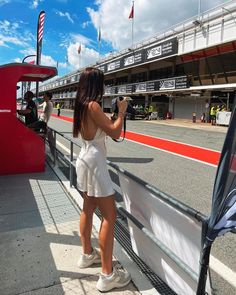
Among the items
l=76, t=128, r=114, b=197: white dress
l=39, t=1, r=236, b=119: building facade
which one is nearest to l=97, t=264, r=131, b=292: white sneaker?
l=76, t=128, r=114, b=197: white dress

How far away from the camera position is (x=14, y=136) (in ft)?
22.7

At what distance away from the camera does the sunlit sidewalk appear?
9.37 feet

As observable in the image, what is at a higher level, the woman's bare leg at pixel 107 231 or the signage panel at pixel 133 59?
the signage panel at pixel 133 59

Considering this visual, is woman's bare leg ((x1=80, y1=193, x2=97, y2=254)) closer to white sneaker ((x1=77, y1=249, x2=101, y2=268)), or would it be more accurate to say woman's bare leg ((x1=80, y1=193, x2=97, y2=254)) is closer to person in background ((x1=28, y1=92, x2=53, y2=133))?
white sneaker ((x1=77, y1=249, x2=101, y2=268))

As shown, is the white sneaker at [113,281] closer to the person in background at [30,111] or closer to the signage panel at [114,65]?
the person in background at [30,111]

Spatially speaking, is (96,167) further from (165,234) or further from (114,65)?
(114,65)

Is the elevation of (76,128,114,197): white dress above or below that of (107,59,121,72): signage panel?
below

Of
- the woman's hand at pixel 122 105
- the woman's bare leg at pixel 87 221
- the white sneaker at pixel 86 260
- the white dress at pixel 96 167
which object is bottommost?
the white sneaker at pixel 86 260

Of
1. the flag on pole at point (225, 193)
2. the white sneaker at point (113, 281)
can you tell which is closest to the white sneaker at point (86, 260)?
the white sneaker at point (113, 281)

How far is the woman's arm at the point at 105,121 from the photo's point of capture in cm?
259

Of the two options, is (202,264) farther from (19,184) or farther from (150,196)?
(19,184)

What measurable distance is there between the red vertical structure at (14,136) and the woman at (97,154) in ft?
14.6

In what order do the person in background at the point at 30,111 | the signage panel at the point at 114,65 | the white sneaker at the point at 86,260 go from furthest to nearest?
1. the signage panel at the point at 114,65
2. the person in background at the point at 30,111
3. the white sneaker at the point at 86,260

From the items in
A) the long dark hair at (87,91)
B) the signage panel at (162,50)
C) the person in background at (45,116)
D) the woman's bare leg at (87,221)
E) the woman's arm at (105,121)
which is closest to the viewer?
the woman's arm at (105,121)
